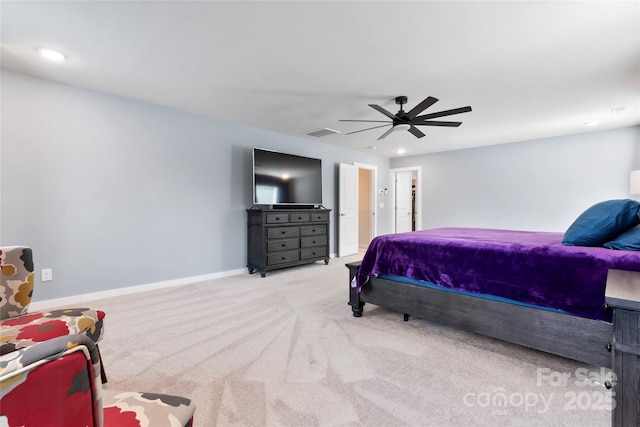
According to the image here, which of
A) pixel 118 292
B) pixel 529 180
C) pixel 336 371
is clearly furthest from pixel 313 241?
pixel 529 180

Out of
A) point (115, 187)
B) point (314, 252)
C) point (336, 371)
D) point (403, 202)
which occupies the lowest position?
point (336, 371)

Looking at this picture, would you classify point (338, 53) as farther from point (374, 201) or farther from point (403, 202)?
point (403, 202)

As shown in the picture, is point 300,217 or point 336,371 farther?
point 300,217

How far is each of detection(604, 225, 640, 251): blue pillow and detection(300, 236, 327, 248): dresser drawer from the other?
12.3 ft

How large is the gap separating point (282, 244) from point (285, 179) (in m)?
1.09

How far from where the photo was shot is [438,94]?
3441mm

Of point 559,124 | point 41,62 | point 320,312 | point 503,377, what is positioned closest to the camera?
point 503,377

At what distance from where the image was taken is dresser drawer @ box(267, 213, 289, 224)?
449 cm

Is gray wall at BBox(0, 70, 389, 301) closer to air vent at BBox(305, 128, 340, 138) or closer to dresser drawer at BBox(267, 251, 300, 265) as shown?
dresser drawer at BBox(267, 251, 300, 265)

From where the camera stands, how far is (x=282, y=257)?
184 inches

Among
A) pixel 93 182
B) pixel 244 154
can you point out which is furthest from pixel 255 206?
pixel 93 182

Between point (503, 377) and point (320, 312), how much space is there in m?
1.58

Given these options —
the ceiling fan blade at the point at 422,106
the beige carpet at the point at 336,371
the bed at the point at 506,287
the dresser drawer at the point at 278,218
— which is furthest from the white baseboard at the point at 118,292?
the ceiling fan blade at the point at 422,106

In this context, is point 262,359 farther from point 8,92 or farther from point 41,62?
point 8,92
